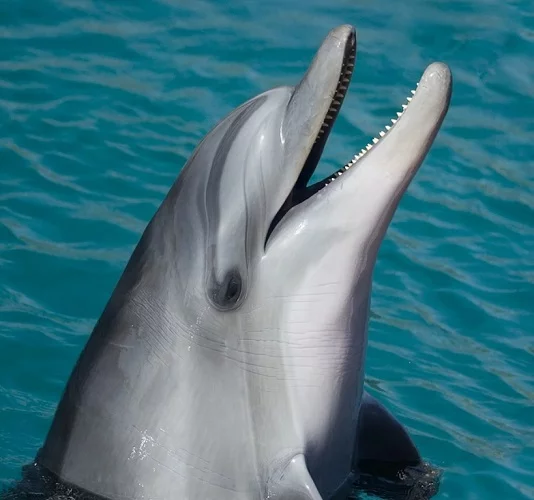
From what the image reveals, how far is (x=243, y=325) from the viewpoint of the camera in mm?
5723

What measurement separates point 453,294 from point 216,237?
4.55 meters

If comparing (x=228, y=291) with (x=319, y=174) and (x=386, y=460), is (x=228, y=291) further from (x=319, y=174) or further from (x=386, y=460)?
(x=319, y=174)

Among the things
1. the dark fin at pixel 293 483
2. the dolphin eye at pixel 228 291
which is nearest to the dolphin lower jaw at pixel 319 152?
the dolphin eye at pixel 228 291

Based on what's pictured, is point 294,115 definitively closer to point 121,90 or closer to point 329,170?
point 329,170

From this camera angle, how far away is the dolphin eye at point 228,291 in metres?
5.66

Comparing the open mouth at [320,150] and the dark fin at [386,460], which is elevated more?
the open mouth at [320,150]

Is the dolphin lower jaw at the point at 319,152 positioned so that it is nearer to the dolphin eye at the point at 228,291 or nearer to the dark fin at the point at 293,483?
the dolphin eye at the point at 228,291

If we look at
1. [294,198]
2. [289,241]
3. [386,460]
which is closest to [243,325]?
[289,241]

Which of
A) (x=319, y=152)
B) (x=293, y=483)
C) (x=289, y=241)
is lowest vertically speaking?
(x=293, y=483)

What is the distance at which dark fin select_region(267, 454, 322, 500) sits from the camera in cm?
547

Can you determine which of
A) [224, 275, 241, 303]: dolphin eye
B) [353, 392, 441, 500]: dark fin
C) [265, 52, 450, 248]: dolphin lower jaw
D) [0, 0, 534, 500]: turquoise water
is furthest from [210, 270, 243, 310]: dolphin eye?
[0, 0, 534, 500]: turquoise water

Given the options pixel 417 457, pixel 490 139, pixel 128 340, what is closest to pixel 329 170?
pixel 490 139

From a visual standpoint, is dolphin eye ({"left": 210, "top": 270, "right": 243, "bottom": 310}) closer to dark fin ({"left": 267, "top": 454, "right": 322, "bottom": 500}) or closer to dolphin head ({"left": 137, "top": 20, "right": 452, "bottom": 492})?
dolphin head ({"left": 137, "top": 20, "right": 452, "bottom": 492})

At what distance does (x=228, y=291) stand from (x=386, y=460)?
1.47 m
